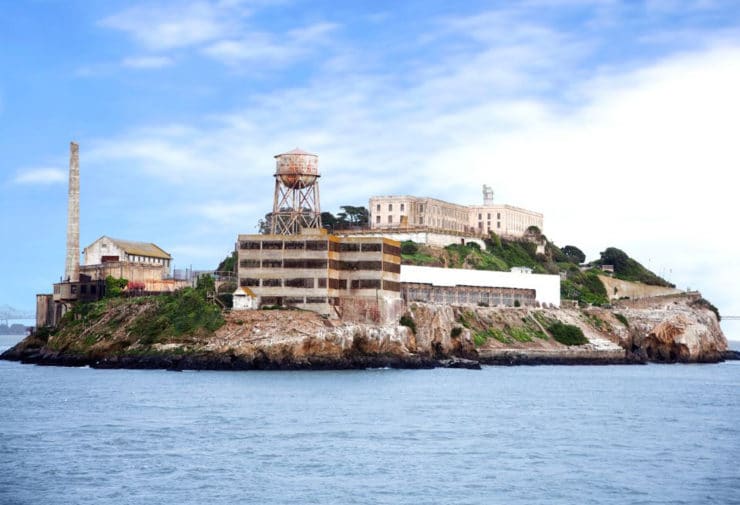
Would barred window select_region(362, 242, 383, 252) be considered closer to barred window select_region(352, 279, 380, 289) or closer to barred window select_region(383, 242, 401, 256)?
barred window select_region(383, 242, 401, 256)

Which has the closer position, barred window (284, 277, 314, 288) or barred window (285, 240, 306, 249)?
barred window (284, 277, 314, 288)

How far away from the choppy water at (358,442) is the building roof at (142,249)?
161ft

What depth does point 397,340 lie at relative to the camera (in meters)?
110

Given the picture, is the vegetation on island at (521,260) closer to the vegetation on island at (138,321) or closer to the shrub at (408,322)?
the shrub at (408,322)

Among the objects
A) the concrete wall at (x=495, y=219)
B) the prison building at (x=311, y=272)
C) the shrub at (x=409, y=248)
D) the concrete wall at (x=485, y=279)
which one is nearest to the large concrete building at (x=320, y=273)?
the prison building at (x=311, y=272)

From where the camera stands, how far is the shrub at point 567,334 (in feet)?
450

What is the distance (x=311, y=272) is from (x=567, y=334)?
40.3 metres

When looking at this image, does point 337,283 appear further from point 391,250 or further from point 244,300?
point 244,300

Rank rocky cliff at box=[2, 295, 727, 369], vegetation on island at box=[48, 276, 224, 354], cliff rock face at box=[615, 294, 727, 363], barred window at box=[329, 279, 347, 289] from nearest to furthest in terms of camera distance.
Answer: rocky cliff at box=[2, 295, 727, 369], vegetation on island at box=[48, 276, 224, 354], barred window at box=[329, 279, 347, 289], cliff rock face at box=[615, 294, 727, 363]

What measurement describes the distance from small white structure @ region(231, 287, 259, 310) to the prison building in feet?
2.26

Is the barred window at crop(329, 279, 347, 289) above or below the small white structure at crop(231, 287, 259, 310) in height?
above

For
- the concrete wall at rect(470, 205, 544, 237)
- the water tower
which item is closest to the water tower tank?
the water tower

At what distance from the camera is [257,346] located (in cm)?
10169

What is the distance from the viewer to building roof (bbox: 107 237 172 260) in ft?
463
